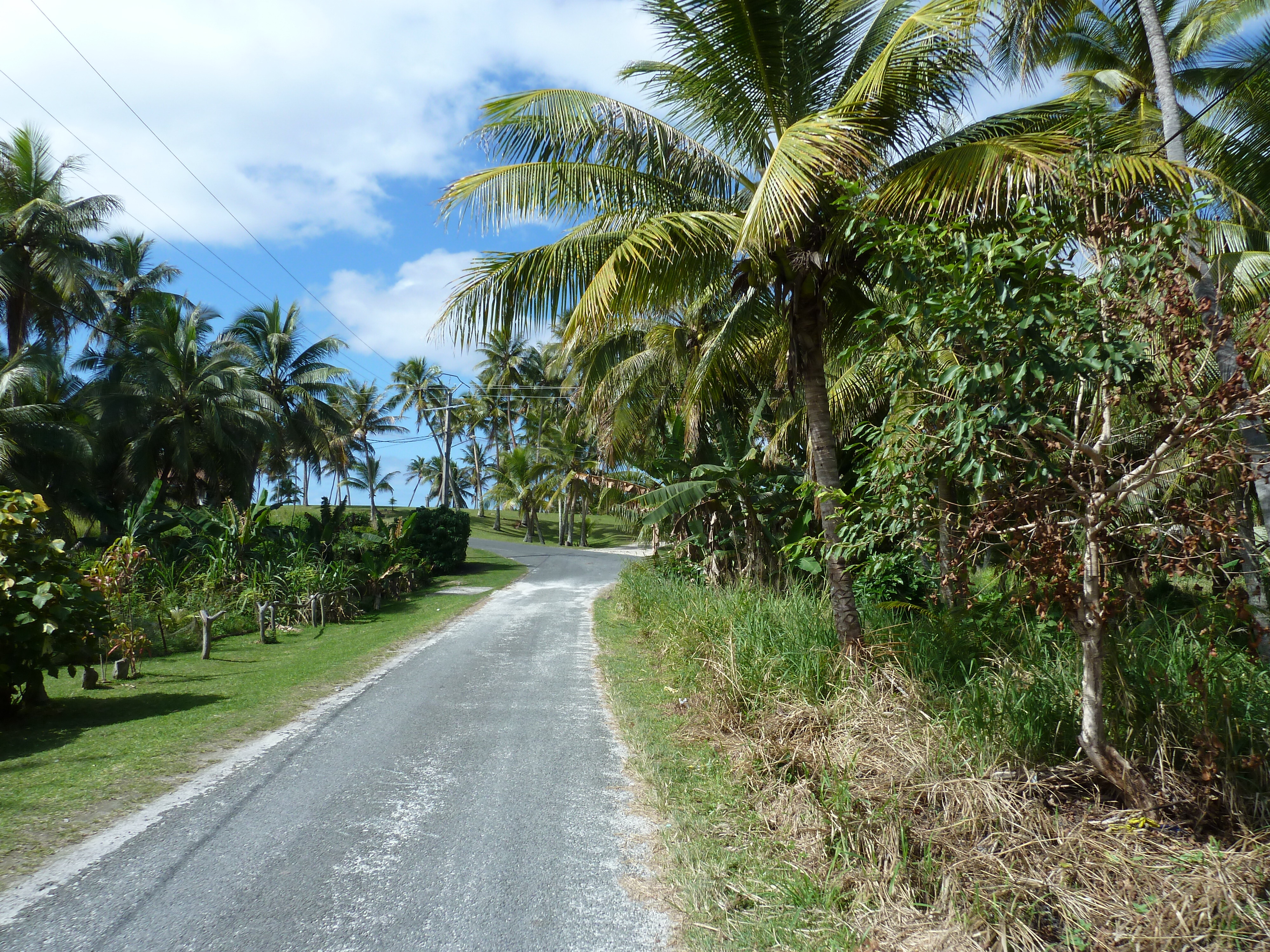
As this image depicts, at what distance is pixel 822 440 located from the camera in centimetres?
703

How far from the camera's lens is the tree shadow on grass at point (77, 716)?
264 inches

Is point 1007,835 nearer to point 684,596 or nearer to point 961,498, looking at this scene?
point 961,498

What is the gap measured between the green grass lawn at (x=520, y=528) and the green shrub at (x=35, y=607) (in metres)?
34.5

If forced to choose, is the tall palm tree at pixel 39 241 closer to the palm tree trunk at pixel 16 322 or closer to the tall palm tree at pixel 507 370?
the palm tree trunk at pixel 16 322

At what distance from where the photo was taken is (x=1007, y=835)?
3.97 meters

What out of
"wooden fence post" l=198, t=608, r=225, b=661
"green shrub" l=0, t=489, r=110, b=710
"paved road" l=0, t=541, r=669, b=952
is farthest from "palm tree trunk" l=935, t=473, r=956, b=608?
"wooden fence post" l=198, t=608, r=225, b=661

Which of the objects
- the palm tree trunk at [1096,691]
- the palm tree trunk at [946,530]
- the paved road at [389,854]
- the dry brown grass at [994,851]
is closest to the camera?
the dry brown grass at [994,851]

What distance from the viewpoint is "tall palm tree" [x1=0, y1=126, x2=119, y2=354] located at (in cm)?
2359

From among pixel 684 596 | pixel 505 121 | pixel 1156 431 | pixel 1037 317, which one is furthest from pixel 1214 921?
pixel 684 596

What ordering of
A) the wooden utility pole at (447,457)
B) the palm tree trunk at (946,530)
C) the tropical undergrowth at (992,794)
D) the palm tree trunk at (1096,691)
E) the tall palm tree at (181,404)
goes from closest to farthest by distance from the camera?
1. the tropical undergrowth at (992,794)
2. the palm tree trunk at (1096,691)
3. the palm tree trunk at (946,530)
4. the tall palm tree at (181,404)
5. the wooden utility pole at (447,457)

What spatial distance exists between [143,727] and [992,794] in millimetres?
7317

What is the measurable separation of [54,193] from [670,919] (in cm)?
3105

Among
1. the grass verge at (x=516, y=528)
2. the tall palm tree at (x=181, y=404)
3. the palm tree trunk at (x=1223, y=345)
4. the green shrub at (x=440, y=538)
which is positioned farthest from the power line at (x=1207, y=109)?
the grass verge at (x=516, y=528)

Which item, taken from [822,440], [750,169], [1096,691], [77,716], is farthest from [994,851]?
[77,716]
